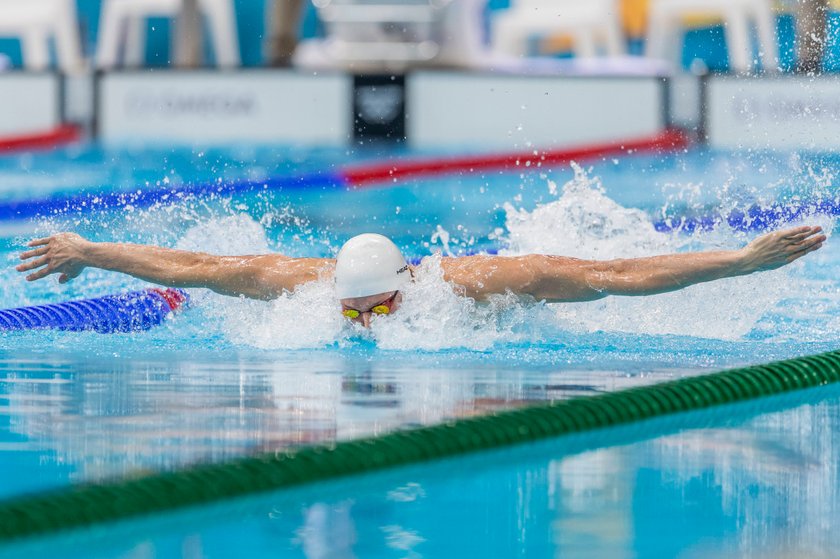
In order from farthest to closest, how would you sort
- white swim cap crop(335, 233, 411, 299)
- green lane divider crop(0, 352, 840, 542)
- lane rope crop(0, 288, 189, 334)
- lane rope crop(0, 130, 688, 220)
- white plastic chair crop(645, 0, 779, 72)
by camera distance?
white plastic chair crop(645, 0, 779, 72), lane rope crop(0, 130, 688, 220), lane rope crop(0, 288, 189, 334), white swim cap crop(335, 233, 411, 299), green lane divider crop(0, 352, 840, 542)

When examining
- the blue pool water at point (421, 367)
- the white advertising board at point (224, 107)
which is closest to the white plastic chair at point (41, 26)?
the white advertising board at point (224, 107)

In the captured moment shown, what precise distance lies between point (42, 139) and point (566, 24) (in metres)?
4.34

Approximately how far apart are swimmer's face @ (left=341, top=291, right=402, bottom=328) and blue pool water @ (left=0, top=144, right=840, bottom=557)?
0.06 metres

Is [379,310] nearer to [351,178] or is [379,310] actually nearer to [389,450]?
[389,450]

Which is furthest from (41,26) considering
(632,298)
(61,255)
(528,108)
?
(632,298)

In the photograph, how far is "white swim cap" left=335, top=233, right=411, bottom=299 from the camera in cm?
406

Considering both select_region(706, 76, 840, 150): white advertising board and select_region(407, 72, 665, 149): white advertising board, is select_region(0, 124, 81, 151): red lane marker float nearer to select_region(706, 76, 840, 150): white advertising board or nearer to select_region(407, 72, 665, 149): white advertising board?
select_region(407, 72, 665, 149): white advertising board

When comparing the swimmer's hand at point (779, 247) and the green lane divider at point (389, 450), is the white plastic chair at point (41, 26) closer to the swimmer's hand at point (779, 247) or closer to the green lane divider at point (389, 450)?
the swimmer's hand at point (779, 247)

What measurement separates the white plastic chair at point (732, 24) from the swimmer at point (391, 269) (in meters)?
5.62

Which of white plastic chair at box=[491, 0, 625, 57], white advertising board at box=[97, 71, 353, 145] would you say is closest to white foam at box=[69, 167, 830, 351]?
white advertising board at box=[97, 71, 353, 145]

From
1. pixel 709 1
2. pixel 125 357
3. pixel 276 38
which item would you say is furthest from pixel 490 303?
pixel 709 1

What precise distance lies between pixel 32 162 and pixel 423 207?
2801 mm

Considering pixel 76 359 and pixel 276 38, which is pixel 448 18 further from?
pixel 76 359

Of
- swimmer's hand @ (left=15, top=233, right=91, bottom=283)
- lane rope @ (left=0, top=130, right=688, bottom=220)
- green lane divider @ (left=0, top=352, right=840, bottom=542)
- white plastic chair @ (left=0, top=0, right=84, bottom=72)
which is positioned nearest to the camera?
green lane divider @ (left=0, top=352, right=840, bottom=542)
